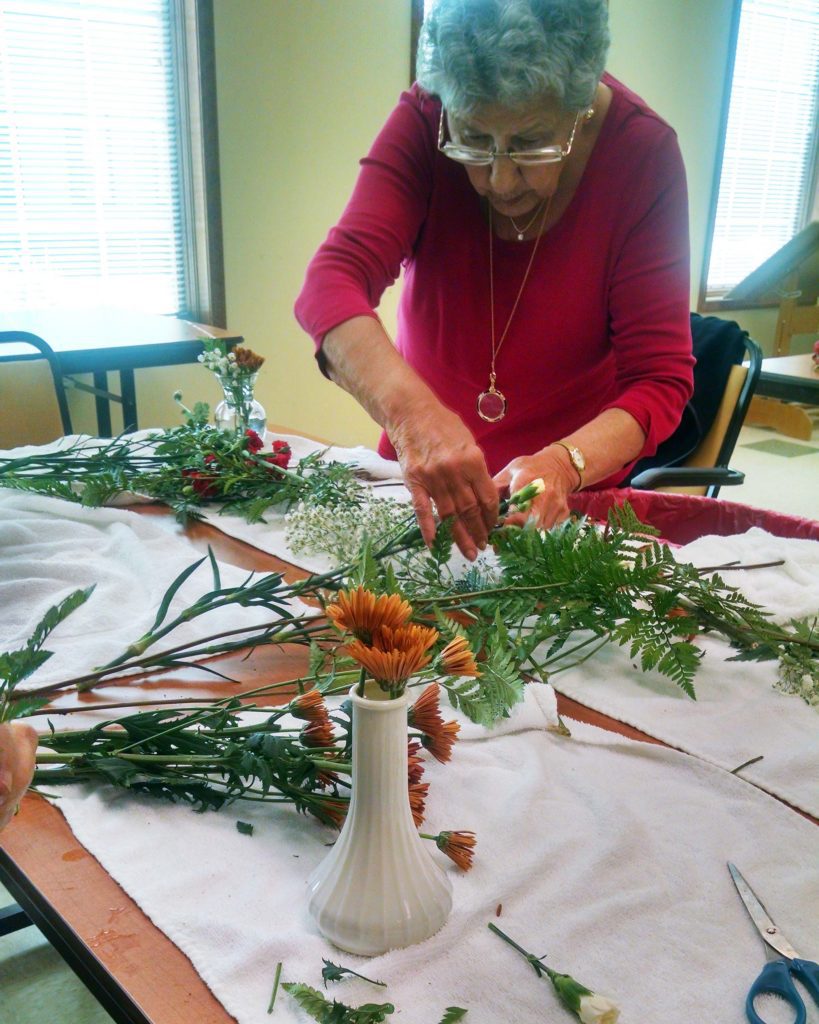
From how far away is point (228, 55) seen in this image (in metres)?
3.79

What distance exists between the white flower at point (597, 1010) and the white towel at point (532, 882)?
0.8 inches

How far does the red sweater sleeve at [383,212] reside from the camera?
58.7 inches

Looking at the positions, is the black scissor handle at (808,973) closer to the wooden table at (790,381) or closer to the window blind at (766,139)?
the wooden table at (790,381)

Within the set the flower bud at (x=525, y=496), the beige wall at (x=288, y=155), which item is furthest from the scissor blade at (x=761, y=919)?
the beige wall at (x=288, y=155)

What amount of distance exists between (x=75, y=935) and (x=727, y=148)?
21.5ft

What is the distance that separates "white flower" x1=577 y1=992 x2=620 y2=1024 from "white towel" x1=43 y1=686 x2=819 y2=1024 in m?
0.02

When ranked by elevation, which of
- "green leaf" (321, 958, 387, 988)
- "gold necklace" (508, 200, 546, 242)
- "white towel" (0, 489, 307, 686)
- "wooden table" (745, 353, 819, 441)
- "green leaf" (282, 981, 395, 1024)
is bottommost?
"wooden table" (745, 353, 819, 441)

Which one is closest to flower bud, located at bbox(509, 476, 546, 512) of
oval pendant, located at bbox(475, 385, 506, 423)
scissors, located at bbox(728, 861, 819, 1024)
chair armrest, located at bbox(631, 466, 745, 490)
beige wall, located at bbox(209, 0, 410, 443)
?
scissors, located at bbox(728, 861, 819, 1024)

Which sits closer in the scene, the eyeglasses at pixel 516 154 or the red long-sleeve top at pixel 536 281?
the eyeglasses at pixel 516 154

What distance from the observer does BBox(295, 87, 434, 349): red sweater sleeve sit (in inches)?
58.7

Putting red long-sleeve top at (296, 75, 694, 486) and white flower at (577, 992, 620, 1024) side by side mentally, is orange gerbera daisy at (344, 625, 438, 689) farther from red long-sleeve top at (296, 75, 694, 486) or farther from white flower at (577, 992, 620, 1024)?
red long-sleeve top at (296, 75, 694, 486)

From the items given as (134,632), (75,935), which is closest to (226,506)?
(134,632)

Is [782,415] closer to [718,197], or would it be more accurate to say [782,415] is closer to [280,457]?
[718,197]

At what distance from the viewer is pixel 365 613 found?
0.53 metres
